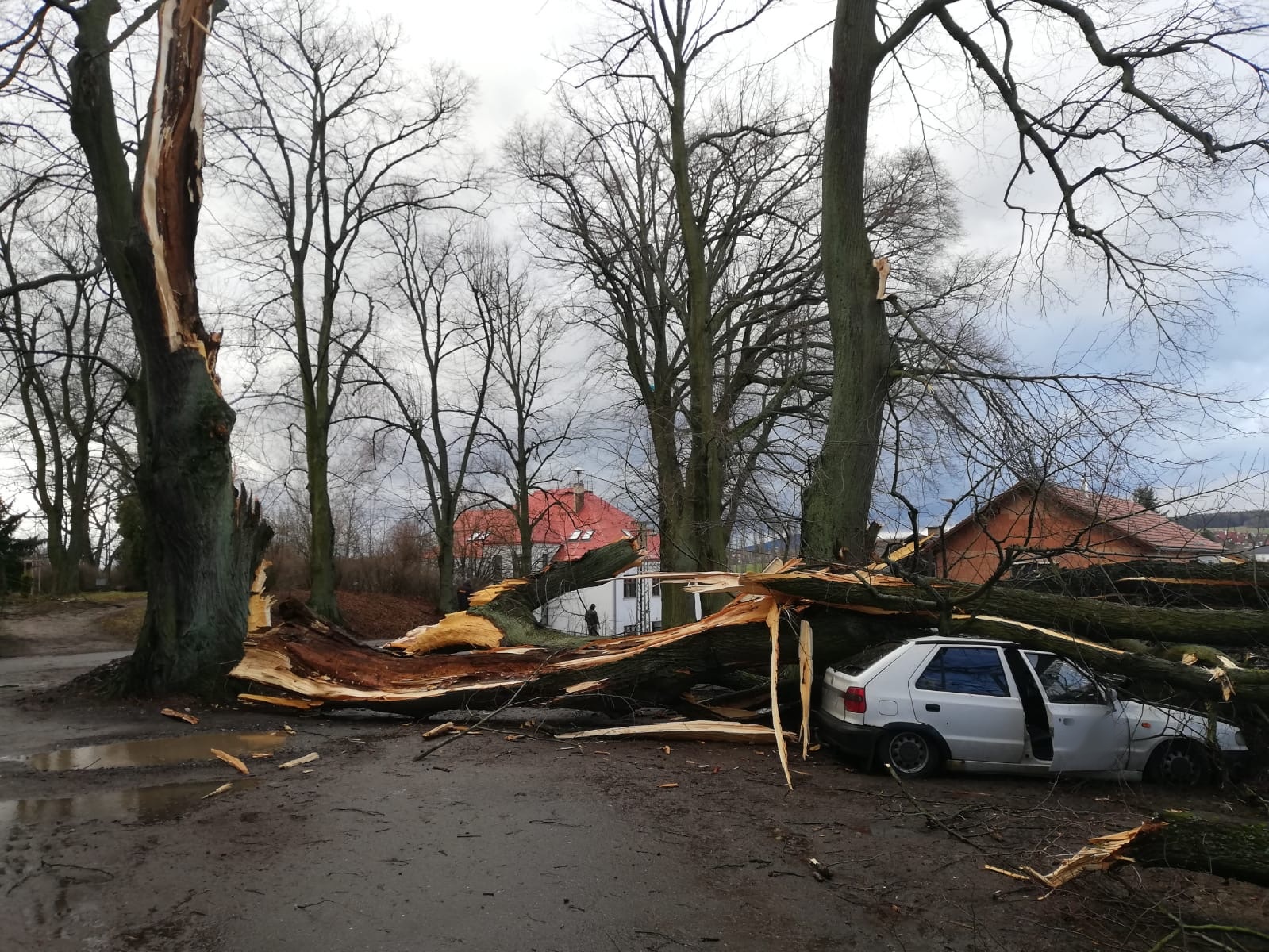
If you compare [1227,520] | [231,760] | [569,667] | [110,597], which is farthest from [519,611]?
[110,597]

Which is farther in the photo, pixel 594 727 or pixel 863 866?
pixel 594 727

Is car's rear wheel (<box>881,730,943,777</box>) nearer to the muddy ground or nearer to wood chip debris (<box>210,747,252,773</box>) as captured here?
the muddy ground

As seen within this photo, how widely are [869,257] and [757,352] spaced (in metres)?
9.80

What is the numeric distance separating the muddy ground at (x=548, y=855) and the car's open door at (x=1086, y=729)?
0.27 m

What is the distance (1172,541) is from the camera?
688 centimetres

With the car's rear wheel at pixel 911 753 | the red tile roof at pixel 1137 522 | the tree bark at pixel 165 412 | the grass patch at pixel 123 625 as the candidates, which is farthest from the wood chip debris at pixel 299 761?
the grass patch at pixel 123 625

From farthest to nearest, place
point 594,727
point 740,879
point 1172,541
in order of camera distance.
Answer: point 594,727
point 1172,541
point 740,879

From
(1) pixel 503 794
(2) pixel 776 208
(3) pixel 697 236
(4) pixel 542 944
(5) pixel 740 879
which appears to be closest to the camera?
(4) pixel 542 944

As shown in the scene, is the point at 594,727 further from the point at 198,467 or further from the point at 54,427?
the point at 54,427

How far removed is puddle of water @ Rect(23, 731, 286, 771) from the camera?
6668mm

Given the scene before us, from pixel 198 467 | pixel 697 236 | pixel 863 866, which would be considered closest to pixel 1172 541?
pixel 863 866

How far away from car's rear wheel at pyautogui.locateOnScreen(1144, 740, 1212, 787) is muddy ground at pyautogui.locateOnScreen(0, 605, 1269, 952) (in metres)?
0.28

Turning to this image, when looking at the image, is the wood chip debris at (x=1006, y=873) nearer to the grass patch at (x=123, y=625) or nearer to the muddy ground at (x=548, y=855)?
the muddy ground at (x=548, y=855)

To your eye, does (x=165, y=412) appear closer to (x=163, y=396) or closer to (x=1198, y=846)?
(x=163, y=396)
